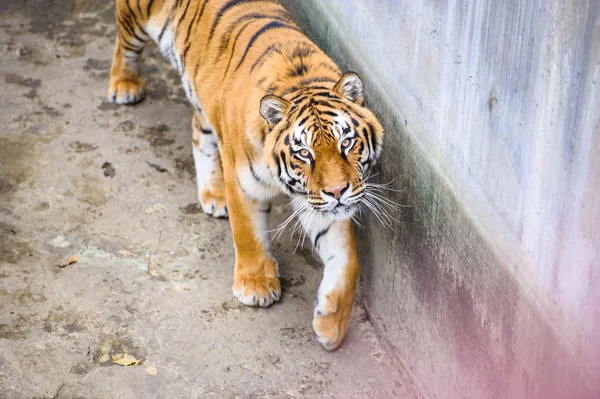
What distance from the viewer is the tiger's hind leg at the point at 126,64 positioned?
5129 mm

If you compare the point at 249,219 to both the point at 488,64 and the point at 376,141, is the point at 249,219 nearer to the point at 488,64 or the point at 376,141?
the point at 376,141

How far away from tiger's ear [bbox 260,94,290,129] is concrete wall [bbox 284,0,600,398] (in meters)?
0.43

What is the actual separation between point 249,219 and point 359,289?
0.66 m

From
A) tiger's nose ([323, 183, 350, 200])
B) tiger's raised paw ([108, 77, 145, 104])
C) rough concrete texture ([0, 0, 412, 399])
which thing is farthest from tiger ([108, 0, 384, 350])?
tiger's raised paw ([108, 77, 145, 104])

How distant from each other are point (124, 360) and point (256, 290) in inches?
28.0

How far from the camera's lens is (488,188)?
9.21 feet

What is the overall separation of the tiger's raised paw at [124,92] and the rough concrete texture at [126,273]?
0.22 feet

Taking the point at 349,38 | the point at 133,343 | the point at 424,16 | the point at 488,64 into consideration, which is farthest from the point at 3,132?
the point at 488,64

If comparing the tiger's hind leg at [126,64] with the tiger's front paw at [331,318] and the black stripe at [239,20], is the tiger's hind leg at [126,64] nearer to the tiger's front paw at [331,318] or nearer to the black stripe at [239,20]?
the black stripe at [239,20]

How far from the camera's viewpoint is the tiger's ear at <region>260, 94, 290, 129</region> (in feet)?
11.3

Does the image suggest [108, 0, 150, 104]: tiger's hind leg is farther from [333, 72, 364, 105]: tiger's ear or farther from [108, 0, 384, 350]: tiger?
[333, 72, 364, 105]: tiger's ear

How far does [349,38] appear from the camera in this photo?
3908 mm

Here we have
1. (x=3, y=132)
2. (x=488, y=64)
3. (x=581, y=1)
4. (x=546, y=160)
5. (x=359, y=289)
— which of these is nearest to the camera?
(x=581, y=1)

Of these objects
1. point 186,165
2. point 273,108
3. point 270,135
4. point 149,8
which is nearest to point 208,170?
point 186,165
